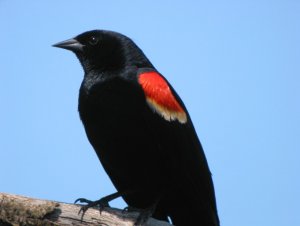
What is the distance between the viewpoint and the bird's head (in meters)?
4.57

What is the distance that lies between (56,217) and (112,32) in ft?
7.57

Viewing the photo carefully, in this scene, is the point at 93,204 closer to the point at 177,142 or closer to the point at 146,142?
the point at 146,142

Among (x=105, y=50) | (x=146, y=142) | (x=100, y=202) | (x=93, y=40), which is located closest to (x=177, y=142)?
(x=146, y=142)

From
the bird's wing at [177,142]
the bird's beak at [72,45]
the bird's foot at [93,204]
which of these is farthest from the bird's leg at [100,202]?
the bird's beak at [72,45]

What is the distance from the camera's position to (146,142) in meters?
4.08

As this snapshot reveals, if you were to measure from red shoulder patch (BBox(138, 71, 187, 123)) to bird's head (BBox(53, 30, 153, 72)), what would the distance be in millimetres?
311

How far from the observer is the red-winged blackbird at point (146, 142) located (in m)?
4.08

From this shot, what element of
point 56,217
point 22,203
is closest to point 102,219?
point 56,217

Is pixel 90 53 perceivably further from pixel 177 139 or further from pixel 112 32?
pixel 177 139

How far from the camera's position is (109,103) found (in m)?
4.08

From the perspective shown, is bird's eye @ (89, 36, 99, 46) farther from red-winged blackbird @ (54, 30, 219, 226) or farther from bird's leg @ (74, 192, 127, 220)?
bird's leg @ (74, 192, 127, 220)

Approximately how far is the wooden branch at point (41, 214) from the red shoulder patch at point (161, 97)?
116cm

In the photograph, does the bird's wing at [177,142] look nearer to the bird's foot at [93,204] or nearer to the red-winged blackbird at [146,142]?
the red-winged blackbird at [146,142]

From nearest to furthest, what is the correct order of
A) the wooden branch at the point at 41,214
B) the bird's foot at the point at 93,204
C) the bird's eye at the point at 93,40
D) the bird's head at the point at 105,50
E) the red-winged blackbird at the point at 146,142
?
1. the wooden branch at the point at 41,214
2. the bird's foot at the point at 93,204
3. the red-winged blackbird at the point at 146,142
4. the bird's head at the point at 105,50
5. the bird's eye at the point at 93,40
